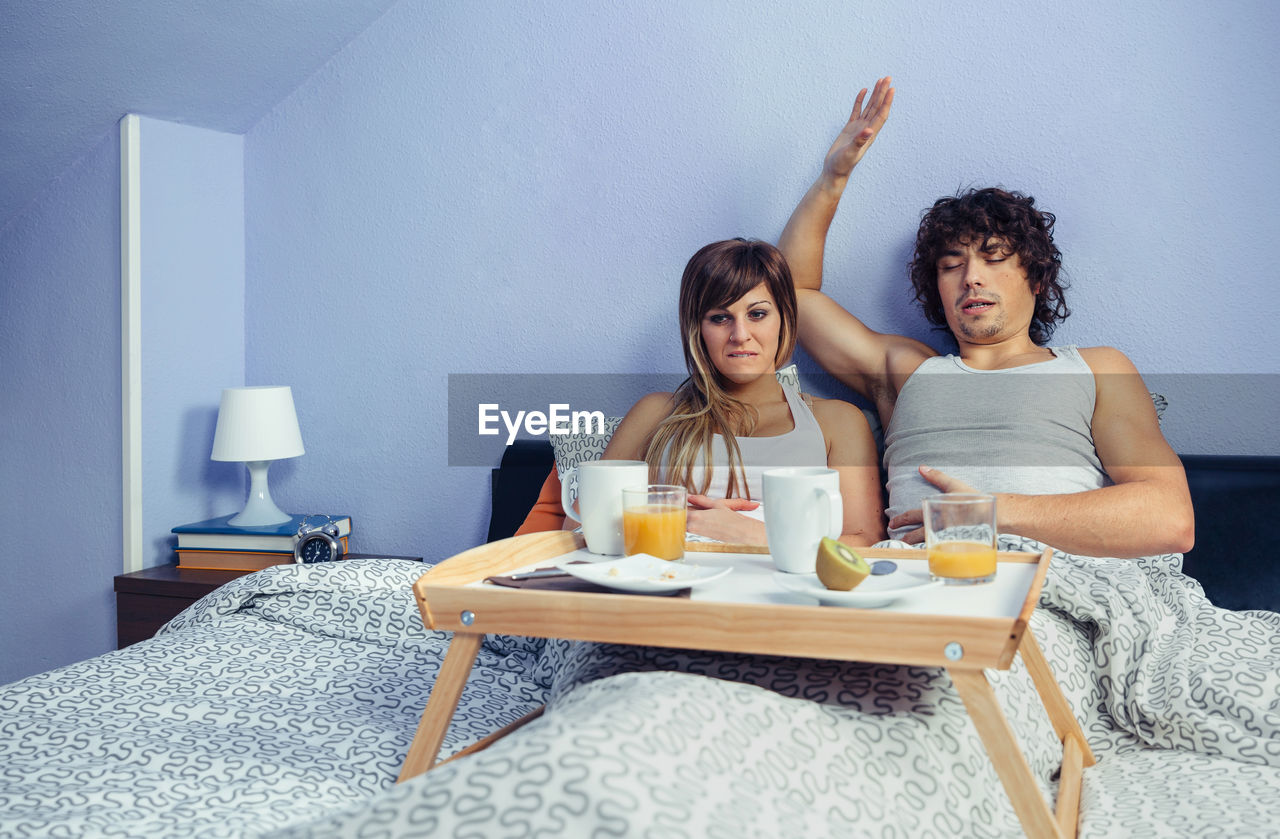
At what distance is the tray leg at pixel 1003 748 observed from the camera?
79 cm

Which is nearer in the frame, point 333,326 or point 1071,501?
point 1071,501

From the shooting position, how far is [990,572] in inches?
38.6

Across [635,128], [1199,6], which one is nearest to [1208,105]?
[1199,6]

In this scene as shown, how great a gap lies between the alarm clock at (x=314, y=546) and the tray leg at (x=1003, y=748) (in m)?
1.92

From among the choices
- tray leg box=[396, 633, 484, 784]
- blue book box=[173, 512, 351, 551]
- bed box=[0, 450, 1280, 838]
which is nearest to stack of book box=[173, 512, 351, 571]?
blue book box=[173, 512, 351, 551]

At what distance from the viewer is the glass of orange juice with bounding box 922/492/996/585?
0.98 metres

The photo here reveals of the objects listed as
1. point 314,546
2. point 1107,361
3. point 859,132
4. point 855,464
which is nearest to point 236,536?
point 314,546

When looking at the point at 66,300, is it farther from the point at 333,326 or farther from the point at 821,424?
the point at 821,424

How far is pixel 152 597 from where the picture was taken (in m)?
2.41

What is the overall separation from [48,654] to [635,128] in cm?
224

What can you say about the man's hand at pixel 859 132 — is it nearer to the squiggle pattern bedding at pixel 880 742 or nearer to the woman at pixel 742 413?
the woman at pixel 742 413

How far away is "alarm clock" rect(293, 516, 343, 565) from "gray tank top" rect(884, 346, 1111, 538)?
1393 mm

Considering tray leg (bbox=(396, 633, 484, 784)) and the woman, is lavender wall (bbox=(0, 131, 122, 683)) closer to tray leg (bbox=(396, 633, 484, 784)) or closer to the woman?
the woman

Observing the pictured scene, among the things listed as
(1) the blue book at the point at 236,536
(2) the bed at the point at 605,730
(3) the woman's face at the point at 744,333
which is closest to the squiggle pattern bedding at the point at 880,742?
(2) the bed at the point at 605,730
